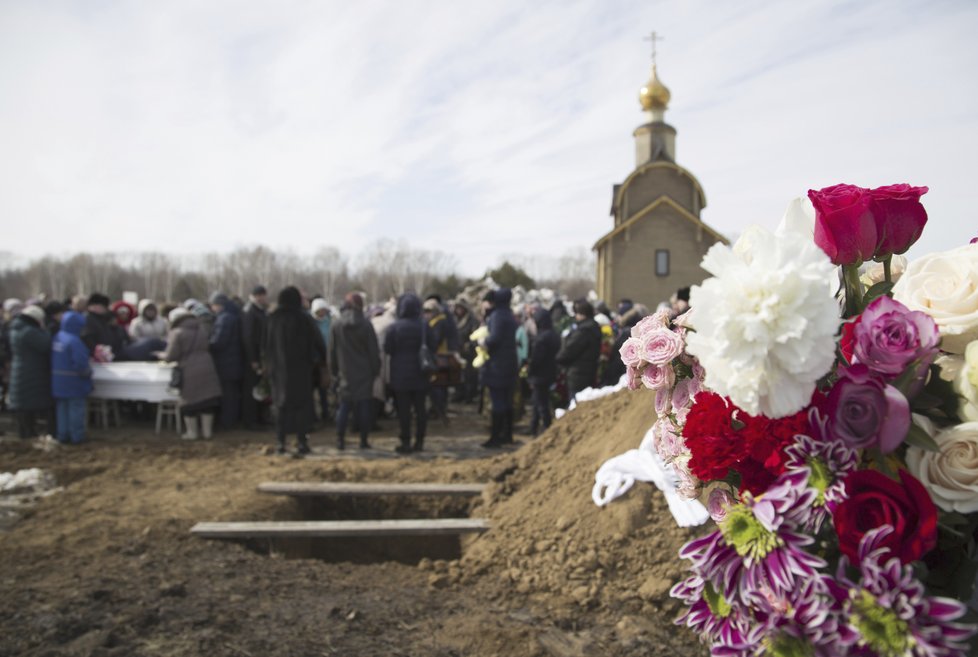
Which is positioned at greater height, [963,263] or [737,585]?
[963,263]

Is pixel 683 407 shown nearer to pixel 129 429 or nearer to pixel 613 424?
pixel 613 424

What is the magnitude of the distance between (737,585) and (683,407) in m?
0.48

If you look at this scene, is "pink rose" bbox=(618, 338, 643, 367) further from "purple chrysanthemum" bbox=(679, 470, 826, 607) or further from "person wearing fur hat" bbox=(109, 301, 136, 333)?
"person wearing fur hat" bbox=(109, 301, 136, 333)

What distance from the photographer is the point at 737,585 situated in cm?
124

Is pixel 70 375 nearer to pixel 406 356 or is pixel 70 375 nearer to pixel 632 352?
pixel 406 356

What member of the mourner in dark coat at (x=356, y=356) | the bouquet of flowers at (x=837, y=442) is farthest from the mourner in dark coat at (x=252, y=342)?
the bouquet of flowers at (x=837, y=442)

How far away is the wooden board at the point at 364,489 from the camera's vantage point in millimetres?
6090

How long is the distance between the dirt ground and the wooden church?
28.2 metres

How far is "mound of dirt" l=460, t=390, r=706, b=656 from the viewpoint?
3.88 meters

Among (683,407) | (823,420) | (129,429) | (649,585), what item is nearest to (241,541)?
(649,585)

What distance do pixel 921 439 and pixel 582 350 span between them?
7.42 m

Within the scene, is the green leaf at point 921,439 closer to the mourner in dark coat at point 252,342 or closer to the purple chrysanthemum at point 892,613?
the purple chrysanthemum at point 892,613

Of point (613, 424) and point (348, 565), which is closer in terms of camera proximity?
point (348, 565)

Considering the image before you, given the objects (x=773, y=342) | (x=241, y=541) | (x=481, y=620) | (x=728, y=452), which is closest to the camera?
(x=773, y=342)
